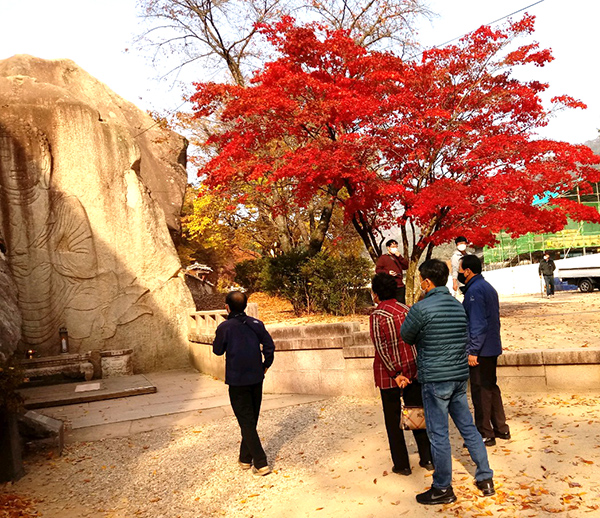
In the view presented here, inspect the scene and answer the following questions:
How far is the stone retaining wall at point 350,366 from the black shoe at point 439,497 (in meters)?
3.43

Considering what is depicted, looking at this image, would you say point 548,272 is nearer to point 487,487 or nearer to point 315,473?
point 315,473

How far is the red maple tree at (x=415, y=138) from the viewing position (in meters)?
11.5

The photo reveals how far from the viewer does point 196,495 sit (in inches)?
201

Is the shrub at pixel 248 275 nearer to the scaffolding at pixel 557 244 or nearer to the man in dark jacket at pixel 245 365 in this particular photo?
the man in dark jacket at pixel 245 365

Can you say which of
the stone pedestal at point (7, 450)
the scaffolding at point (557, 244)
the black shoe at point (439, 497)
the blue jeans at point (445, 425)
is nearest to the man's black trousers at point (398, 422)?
the blue jeans at point (445, 425)

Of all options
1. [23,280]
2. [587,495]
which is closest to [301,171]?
[23,280]

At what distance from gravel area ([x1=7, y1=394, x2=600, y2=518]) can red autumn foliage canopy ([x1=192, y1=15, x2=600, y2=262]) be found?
5.71 metres

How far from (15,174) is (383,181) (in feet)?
26.3

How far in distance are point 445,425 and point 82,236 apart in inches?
391

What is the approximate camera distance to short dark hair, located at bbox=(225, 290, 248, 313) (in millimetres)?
5434

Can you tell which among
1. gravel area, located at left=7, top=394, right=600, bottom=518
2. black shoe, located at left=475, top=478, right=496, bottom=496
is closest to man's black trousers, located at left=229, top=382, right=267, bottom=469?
gravel area, located at left=7, top=394, right=600, bottom=518

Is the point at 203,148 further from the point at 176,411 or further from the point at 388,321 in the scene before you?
the point at 388,321

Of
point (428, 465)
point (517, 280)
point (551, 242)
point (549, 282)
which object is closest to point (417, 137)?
point (428, 465)

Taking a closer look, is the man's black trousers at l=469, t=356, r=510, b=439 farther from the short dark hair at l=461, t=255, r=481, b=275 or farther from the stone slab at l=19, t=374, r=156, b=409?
the stone slab at l=19, t=374, r=156, b=409
